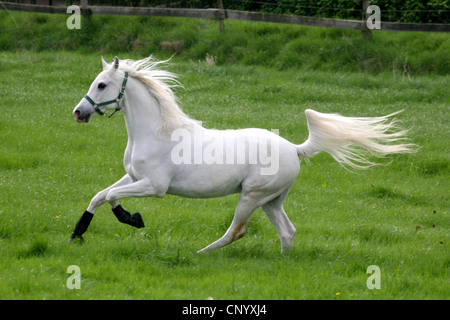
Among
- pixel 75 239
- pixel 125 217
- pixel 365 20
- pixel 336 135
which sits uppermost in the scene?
pixel 365 20

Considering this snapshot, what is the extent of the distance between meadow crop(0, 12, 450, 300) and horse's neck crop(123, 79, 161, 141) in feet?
2.32

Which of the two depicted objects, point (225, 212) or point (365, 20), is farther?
point (365, 20)

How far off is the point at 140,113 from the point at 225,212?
7.41 ft

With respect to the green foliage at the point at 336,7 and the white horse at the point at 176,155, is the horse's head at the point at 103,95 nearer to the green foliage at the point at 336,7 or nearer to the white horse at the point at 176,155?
the white horse at the point at 176,155

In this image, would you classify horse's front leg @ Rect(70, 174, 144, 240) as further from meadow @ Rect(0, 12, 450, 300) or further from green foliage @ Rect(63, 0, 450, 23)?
green foliage @ Rect(63, 0, 450, 23)

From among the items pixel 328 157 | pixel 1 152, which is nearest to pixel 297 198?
pixel 328 157

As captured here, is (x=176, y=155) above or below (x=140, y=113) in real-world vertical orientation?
below

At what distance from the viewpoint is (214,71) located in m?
16.3

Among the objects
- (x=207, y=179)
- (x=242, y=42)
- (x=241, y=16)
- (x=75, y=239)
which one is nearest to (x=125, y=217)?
(x=75, y=239)

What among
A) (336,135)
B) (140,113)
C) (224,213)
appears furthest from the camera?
(224,213)

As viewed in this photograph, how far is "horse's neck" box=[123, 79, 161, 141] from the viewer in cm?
647

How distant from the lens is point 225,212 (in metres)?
8.19

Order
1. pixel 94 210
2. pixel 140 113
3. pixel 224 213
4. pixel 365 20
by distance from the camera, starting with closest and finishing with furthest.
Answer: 1. pixel 94 210
2. pixel 140 113
3. pixel 224 213
4. pixel 365 20

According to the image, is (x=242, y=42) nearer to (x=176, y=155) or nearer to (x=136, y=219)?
(x=176, y=155)
